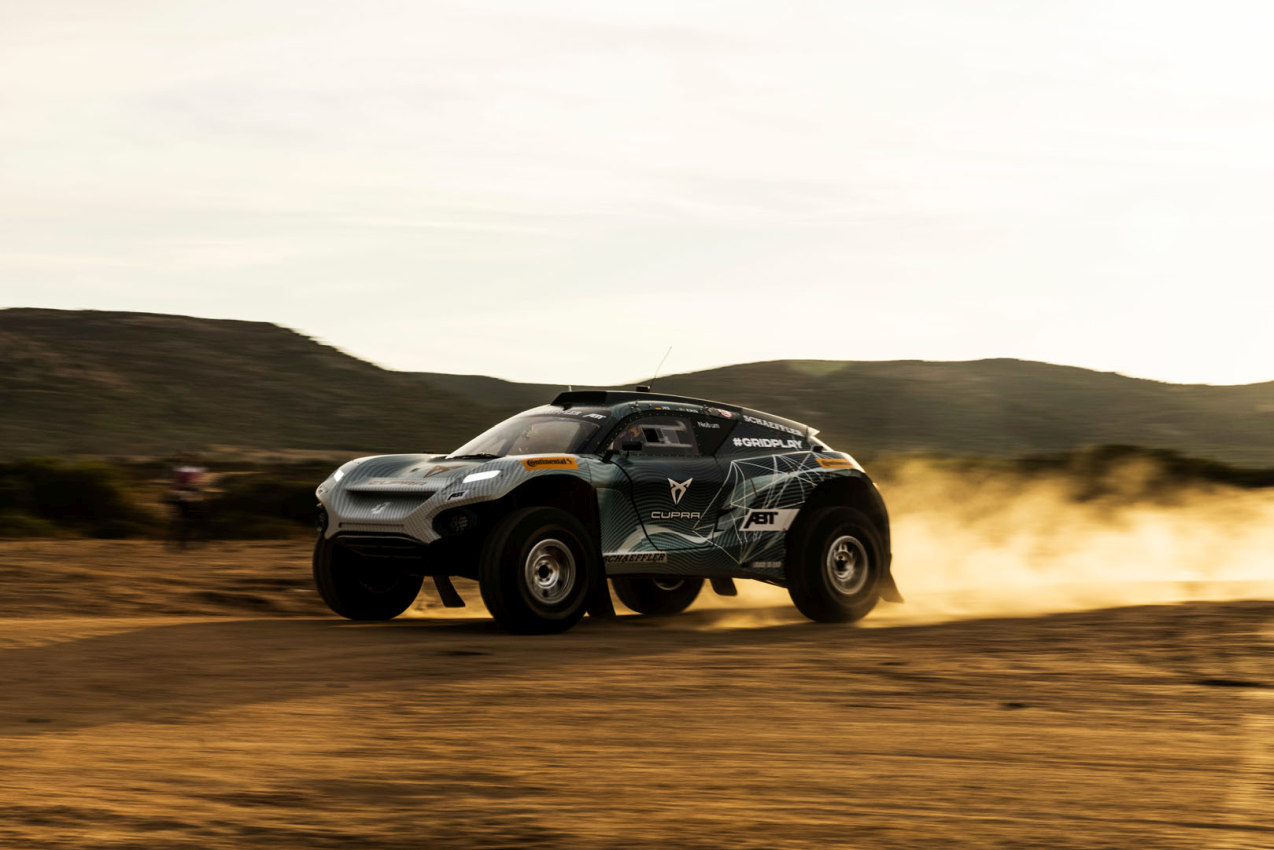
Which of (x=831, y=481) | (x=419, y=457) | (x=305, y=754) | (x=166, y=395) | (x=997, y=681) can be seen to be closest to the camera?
(x=305, y=754)

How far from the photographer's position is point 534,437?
12180mm

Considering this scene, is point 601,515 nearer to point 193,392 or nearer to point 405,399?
point 193,392

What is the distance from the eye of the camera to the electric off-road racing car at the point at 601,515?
36.4 ft

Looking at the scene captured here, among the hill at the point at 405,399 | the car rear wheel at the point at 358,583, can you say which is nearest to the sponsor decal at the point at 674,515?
the car rear wheel at the point at 358,583

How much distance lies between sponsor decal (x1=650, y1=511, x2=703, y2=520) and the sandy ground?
3.27 feet

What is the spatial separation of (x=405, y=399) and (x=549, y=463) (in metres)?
94.7

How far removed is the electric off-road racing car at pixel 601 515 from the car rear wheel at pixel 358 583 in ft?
0.05

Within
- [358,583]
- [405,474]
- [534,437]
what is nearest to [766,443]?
[534,437]

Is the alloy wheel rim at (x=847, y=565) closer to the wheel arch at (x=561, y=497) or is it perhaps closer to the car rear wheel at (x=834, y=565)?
the car rear wheel at (x=834, y=565)

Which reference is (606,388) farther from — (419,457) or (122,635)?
(122,635)

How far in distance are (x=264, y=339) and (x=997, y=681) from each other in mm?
108858

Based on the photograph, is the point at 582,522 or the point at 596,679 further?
the point at 582,522

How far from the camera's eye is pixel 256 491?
34.3m

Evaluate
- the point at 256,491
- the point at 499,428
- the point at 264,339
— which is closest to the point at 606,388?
the point at 499,428
